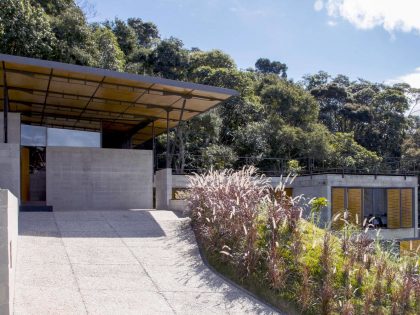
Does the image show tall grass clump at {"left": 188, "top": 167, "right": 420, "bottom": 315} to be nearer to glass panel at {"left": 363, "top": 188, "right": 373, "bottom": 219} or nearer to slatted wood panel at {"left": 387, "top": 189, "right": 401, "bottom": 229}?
glass panel at {"left": 363, "top": 188, "right": 373, "bottom": 219}

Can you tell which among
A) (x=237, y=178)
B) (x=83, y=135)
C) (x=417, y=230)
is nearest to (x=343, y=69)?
(x=417, y=230)

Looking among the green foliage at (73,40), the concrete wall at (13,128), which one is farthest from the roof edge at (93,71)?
the green foliage at (73,40)

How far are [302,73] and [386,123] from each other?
1099 cm

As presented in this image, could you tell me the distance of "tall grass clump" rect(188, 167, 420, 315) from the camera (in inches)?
273

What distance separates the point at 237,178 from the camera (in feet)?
33.1

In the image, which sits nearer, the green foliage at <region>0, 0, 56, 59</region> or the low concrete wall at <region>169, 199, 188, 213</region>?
the low concrete wall at <region>169, 199, 188, 213</region>

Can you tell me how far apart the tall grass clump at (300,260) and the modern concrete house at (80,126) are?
5.28 metres

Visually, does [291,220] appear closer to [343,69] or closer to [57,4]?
[57,4]

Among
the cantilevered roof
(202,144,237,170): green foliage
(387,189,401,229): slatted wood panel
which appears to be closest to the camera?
the cantilevered roof

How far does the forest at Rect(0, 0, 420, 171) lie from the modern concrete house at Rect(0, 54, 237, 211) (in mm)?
5720

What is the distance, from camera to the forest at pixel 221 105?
23.7 metres

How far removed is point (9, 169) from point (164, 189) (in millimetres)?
5207

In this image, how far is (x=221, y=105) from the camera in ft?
106

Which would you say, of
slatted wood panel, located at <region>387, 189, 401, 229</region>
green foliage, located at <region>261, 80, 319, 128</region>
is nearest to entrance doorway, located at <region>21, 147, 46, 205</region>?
slatted wood panel, located at <region>387, 189, 401, 229</region>
